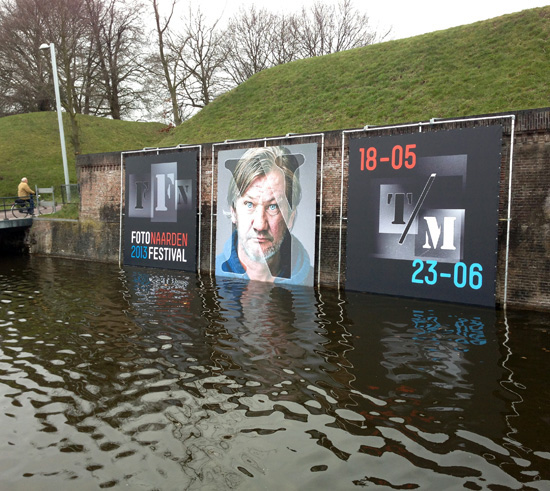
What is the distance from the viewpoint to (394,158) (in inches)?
535

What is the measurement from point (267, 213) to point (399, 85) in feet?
26.8

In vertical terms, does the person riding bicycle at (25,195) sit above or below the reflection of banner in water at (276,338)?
above

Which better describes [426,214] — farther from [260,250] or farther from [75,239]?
[75,239]

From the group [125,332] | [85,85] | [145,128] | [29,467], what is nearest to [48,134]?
[85,85]

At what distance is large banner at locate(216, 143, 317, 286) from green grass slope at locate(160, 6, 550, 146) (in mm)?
4565

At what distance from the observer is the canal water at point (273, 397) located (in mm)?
5156

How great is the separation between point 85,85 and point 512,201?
3747cm

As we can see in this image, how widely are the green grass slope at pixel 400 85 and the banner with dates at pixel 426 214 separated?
4.59 meters

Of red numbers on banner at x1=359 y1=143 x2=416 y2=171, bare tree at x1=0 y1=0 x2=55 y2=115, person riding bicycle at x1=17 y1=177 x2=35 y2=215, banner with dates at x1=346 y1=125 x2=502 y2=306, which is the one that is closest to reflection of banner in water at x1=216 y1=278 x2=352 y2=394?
banner with dates at x1=346 y1=125 x2=502 y2=306

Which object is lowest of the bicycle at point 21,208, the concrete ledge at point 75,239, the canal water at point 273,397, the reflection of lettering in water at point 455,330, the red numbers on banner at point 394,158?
the canal water at point 273,397

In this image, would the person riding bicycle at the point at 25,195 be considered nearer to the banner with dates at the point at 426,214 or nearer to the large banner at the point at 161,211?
the large banner at the point at 161,211

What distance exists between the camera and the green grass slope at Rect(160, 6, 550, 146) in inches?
691

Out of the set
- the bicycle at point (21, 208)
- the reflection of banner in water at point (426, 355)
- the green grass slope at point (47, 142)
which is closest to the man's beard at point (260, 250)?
the reflection of banner in water at point (426, 355)

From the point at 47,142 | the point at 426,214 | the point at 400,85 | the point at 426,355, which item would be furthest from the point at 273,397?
the point at 47,142
